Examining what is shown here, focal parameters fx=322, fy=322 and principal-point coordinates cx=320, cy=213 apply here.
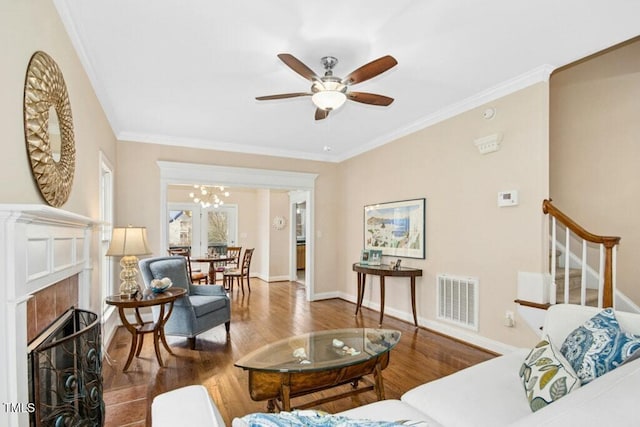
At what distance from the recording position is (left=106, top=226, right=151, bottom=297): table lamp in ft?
10.4

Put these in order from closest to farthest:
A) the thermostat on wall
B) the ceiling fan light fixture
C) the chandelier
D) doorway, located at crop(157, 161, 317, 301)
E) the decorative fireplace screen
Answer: the decorative fireplace screen < the ceiling fan light fixture < the thermostat on wall < doorway, located at crop(157, 161, 317, 301) < the chandelier

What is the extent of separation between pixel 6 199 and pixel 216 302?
104 inches

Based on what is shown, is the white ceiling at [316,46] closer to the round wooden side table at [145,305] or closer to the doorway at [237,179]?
the doorway at [237,179]

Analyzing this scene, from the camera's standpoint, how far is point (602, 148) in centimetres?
343

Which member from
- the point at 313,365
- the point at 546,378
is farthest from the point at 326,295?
the point at 546,378

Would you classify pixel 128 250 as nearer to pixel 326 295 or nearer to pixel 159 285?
pixel 159 285

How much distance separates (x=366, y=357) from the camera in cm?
212

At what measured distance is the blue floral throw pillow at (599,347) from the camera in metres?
1.32

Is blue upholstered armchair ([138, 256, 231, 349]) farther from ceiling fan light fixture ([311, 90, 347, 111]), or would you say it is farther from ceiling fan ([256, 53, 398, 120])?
ceiling fan light fixture ([311, 90, 347, 111])

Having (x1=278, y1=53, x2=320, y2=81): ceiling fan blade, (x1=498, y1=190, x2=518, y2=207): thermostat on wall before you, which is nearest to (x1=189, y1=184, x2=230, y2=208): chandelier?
(x1=278, y1=53, x2=320, y2=81): ceiling fan blade

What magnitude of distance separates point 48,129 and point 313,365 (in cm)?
197

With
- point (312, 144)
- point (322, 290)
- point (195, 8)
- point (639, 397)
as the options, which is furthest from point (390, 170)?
point (639, 397)

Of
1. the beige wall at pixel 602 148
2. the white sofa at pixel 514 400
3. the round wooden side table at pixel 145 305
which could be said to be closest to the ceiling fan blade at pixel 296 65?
the white sofa at pixel 514 400

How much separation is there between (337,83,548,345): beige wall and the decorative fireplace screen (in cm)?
334
